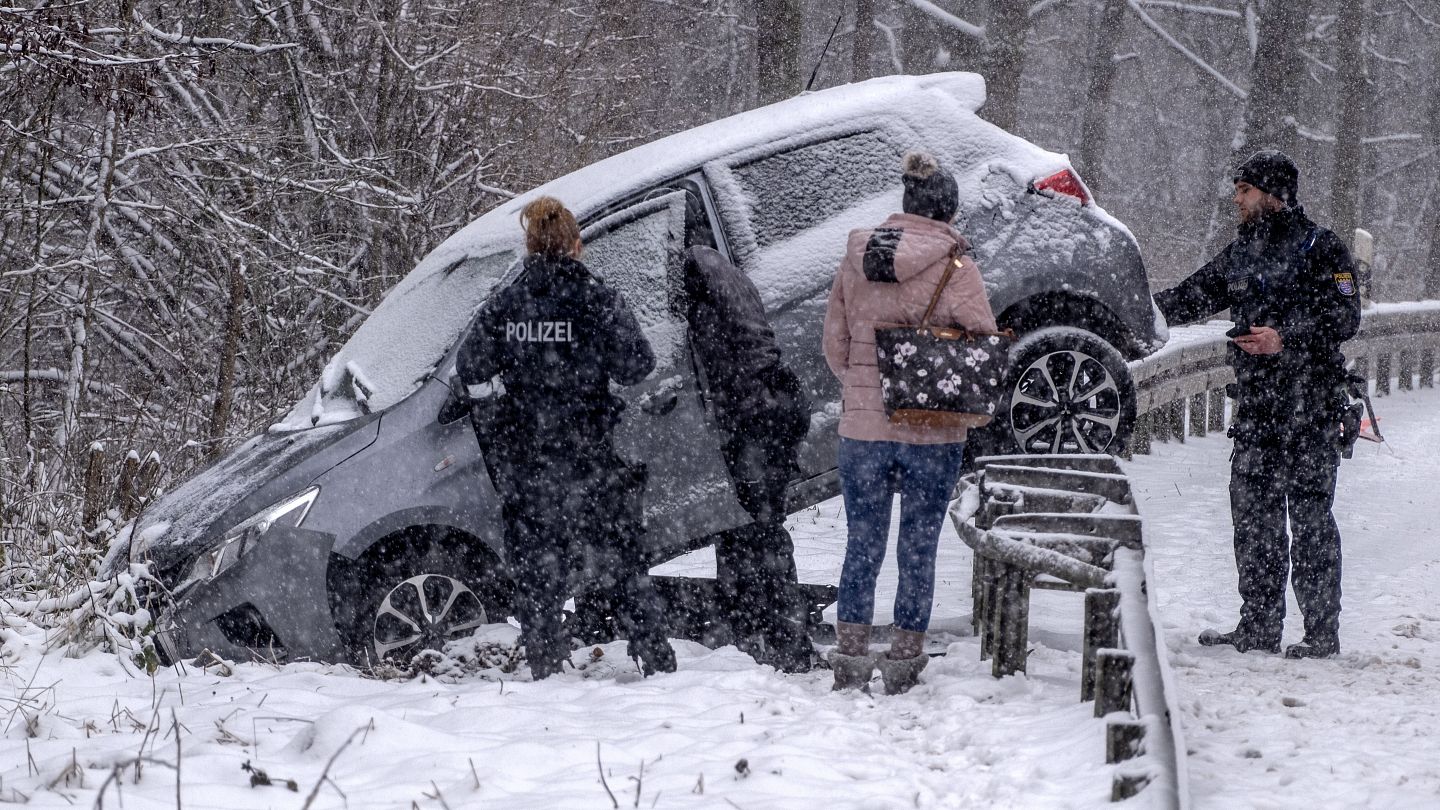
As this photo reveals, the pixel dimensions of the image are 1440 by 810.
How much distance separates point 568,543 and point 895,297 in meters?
1.51

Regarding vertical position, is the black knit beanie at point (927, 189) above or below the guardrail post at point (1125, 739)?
above

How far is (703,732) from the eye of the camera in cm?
428

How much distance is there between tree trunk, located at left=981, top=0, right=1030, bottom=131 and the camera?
46.5 ft

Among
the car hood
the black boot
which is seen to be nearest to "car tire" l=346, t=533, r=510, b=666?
the car hood

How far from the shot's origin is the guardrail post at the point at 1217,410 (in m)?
12.0

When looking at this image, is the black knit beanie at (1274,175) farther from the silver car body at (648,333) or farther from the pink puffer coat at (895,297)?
the pink puffer coat at (895,297)

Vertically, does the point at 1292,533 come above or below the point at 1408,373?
below

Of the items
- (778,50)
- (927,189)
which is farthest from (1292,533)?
(778,50)

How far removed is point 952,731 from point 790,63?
416 inches

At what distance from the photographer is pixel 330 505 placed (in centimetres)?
521

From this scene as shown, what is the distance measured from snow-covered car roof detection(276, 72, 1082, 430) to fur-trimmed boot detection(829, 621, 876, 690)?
199 cm

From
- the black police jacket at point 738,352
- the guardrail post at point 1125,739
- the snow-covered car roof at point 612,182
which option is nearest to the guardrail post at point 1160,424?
the snow-covered car roof at point 612,182

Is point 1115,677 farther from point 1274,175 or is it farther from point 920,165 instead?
point 1274,175

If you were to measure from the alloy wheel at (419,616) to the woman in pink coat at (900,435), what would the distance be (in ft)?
5.07
